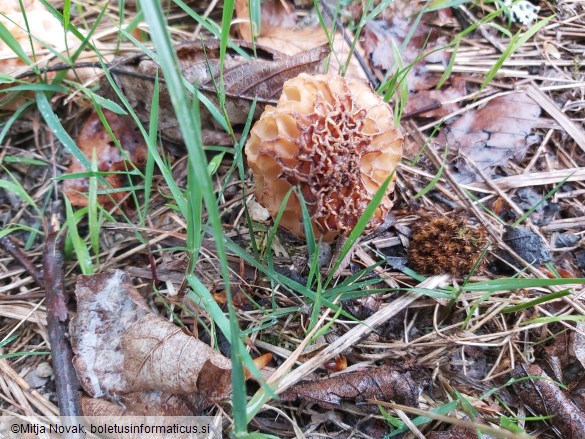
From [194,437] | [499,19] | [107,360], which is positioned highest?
[499,19]

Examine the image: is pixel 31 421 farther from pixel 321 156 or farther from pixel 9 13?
pixel 9 13

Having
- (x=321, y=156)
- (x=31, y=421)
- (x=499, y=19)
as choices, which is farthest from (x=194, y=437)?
(x=499, y=19)

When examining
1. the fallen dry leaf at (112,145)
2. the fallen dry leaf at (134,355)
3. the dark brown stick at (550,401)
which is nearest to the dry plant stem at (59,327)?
the fallen dry leaf at (134,355)

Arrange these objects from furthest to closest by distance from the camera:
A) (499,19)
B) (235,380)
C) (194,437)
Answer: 1. (499,19)
2. (194,437)
3. (235,380)

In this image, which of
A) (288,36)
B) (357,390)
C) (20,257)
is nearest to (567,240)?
(357,390)

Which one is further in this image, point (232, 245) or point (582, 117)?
point (582, 117)

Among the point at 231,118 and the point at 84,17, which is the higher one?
the point at 84,17

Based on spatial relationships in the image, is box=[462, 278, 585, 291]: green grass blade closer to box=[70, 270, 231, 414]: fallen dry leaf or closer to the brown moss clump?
the brown moss clump

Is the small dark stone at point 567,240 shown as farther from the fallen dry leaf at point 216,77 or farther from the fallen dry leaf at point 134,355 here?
the fallen dry leaf at point 134,355
